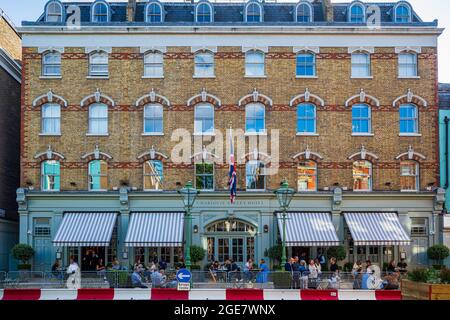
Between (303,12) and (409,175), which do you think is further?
(303,12)

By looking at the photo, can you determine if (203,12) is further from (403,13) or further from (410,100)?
(410,100)

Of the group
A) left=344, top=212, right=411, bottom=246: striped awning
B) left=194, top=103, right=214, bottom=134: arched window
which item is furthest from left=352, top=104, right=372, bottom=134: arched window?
left=194, top=103, right=214, bottom=134: arched window

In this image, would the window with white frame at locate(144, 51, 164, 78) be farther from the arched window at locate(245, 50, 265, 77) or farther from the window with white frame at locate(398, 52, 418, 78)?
the window with white frame at locate(398, 52, 418, 78)

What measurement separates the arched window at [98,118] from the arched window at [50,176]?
2.70 m

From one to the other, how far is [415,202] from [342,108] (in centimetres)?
633

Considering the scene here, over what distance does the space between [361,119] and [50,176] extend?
55.5 ft

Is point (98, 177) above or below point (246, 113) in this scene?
below

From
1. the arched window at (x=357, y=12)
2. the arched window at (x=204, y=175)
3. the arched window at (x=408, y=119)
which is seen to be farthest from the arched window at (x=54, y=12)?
the arched window at (x=408, y=119)

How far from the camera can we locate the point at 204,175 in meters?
36.0

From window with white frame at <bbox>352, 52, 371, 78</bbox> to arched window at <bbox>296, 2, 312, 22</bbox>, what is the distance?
3.45 m

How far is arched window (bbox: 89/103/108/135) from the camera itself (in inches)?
1427

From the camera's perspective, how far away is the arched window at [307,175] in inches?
1420

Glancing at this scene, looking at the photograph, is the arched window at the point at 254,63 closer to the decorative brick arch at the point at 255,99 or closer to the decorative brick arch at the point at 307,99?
the decorative brick arch at the point at 255,99

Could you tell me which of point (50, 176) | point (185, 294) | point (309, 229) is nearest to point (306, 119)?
point (309, 229)
